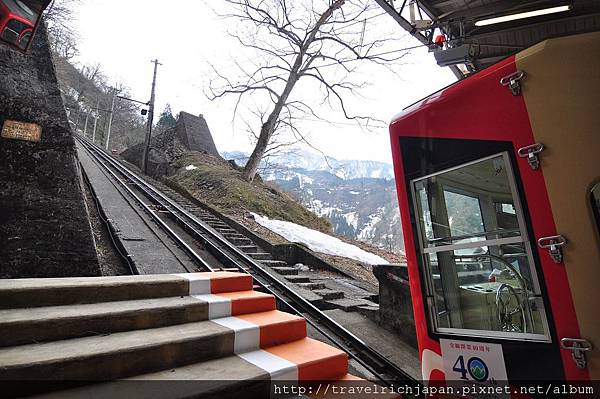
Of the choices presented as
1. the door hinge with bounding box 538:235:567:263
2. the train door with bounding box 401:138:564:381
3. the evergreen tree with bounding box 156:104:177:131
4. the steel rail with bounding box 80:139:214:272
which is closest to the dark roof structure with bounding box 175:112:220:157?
the evergreen tree with bounding box 156:104:177:131

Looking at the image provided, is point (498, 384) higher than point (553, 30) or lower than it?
lower

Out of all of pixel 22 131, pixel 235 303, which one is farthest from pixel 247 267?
pixel 22 131

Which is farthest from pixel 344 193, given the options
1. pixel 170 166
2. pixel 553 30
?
pixel 553 30

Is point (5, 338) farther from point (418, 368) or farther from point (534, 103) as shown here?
point (418, 368)

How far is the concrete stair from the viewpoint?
69.1 inches

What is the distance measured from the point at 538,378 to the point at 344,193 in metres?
53.7

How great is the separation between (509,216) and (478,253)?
1.23 feet

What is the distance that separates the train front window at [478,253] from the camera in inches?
77.7

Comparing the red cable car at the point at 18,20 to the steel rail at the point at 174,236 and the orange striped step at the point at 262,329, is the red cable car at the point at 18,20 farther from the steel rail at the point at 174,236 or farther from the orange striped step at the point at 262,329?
the orange striped step at the point at 262,329

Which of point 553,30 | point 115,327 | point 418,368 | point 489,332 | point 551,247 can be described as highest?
point 553,30

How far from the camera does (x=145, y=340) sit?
2.09 metres

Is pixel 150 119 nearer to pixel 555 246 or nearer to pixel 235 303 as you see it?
pixel 235 303

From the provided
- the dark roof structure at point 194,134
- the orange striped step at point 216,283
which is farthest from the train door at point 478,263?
the dark roof structure at point 194,134

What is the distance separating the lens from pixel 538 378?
176 centimetres
